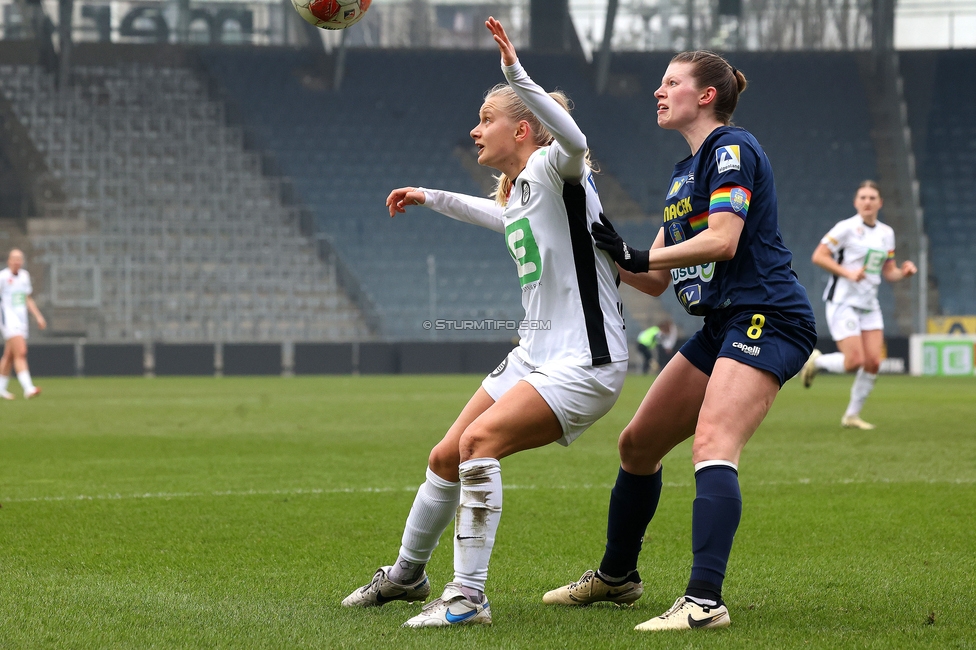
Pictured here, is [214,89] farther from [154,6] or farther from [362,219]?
[362,219]

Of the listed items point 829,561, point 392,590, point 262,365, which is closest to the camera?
point 392,590

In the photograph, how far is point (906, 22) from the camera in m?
31.8

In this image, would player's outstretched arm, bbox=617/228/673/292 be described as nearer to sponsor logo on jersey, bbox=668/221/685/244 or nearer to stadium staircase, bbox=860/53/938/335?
sponsor logo on jersey, bbox=668/221/685/244

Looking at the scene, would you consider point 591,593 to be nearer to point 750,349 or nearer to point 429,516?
point 429,516

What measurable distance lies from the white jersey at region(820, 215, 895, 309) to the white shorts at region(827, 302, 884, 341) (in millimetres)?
54

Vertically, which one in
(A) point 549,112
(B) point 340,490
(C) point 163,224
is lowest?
(B) point 340,490

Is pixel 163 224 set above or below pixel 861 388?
above

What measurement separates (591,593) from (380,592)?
763 mm

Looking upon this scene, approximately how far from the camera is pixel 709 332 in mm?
4066

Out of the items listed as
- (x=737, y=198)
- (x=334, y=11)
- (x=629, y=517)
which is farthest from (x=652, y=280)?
(x=334, y=11)

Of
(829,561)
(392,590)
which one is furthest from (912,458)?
(392,590)

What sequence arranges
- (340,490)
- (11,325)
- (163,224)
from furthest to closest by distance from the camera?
(163,224)
(11,325)
(340,490)

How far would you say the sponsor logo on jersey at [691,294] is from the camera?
402cm

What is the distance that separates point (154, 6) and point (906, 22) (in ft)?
67.9
